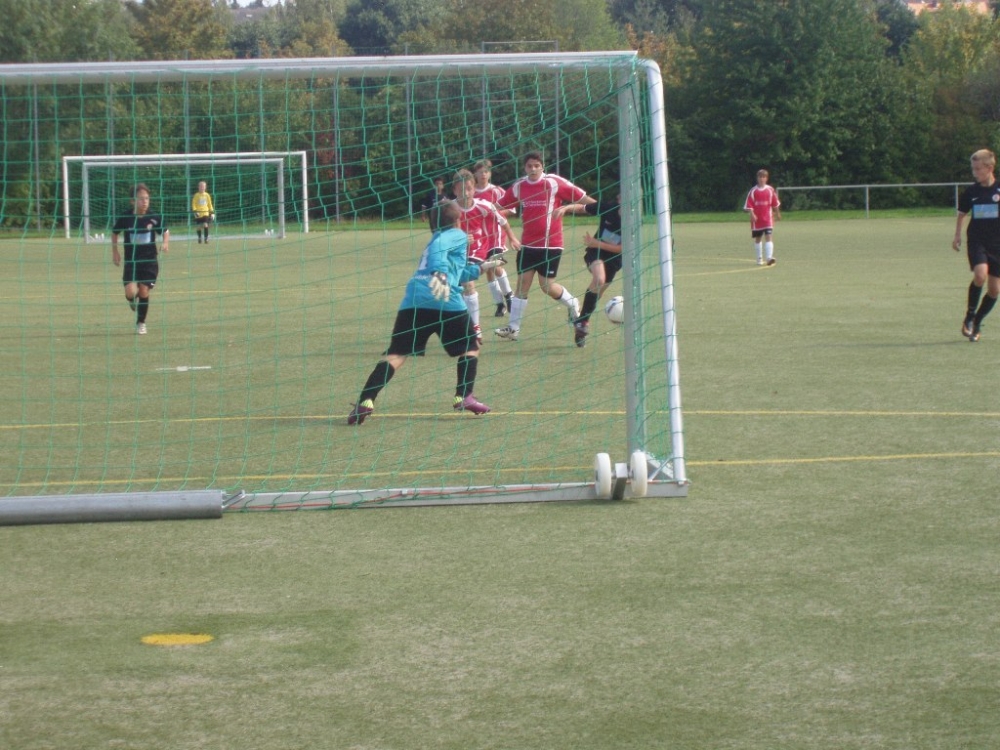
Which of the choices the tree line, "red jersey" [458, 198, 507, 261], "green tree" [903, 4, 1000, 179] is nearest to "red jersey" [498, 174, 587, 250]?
"red jersey" [458, 198, 507, 261]

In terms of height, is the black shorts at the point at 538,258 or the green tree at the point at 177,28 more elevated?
the green tree at the point at 177,28

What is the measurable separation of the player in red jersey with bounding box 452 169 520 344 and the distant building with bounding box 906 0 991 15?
230 feet

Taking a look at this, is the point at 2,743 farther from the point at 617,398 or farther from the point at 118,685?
the point at 617,398

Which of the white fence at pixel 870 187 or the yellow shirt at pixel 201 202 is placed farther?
the white fence at pixel 870 187

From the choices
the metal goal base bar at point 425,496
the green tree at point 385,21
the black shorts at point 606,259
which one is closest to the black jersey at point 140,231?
the black shorts at point 606,259

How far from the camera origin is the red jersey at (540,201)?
13.4 metres

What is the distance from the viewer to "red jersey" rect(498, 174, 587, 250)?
1340 cm

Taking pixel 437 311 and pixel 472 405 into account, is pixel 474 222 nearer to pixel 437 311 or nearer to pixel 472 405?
pixel 437 311

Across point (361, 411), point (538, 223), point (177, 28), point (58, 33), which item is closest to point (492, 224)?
point (538, 223)

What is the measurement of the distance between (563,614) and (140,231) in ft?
37.8

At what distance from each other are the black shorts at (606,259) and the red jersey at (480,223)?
107cm

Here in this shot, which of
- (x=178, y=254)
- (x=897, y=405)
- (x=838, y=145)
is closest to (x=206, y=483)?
(x=897, y=405)

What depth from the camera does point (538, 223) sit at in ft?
46.1

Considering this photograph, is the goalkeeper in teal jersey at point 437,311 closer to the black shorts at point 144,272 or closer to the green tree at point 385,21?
the black shorts at point 144,272
